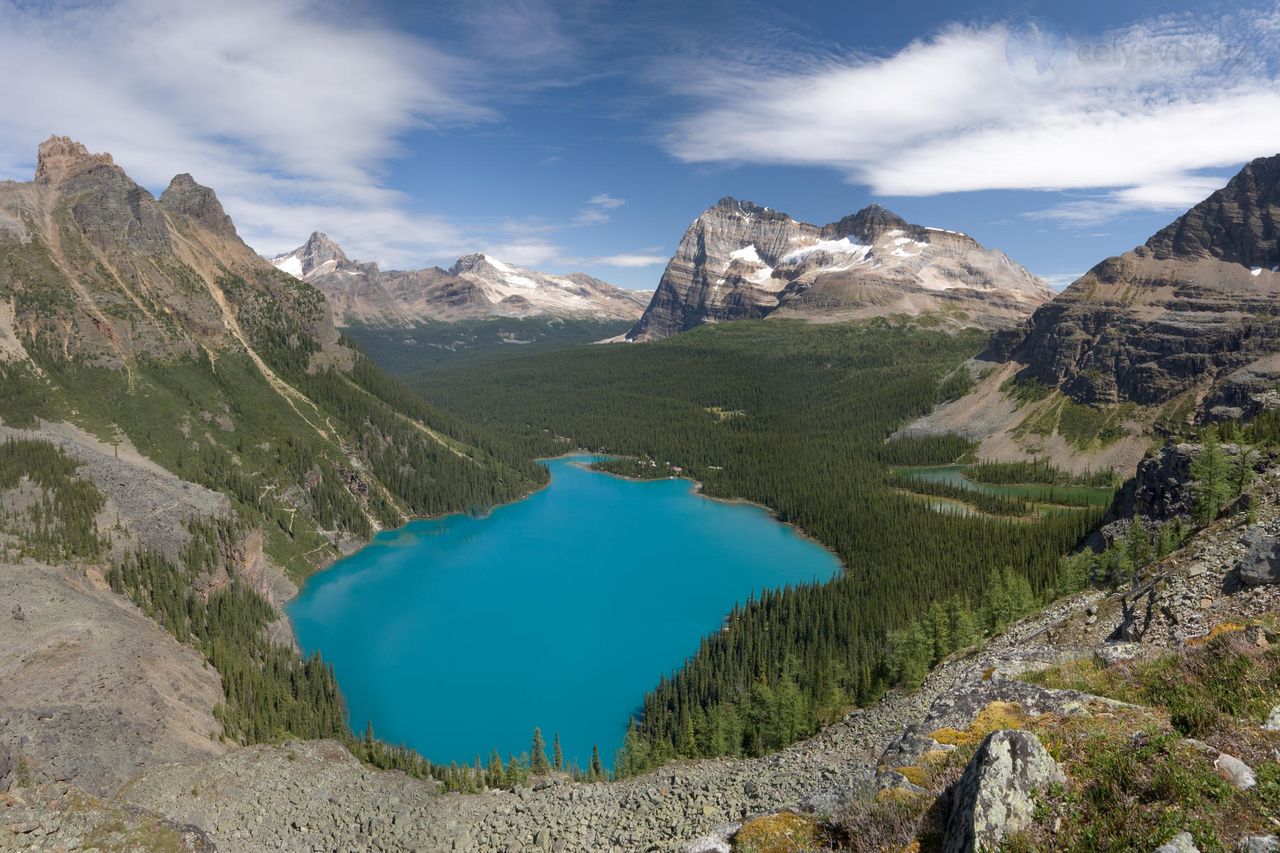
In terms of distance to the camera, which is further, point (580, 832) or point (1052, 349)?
point (1052, 349)

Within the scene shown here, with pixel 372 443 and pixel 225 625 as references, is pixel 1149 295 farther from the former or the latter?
pixel 225 625

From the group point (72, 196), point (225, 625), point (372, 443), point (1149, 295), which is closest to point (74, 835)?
point (225, 625)

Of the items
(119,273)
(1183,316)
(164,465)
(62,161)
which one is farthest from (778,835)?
(1183,316)

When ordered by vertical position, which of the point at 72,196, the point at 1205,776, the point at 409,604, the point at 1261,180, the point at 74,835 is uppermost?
the point at 1261,180

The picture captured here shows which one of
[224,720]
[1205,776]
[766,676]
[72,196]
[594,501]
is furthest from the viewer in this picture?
[594,501]

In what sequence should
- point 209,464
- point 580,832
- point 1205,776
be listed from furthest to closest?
point 209,464 < point 580,832 < point 1205,776

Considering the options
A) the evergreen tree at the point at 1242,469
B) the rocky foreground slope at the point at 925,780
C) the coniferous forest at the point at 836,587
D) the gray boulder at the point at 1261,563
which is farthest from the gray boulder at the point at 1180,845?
the evergreen tree at the point at 1242,469

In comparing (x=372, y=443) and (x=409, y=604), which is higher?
(x=372, y=443)
